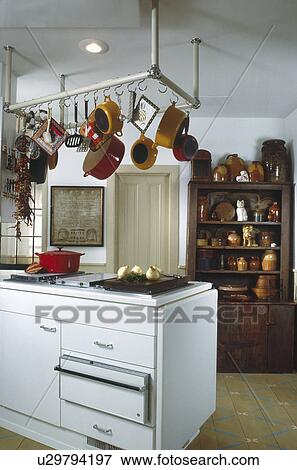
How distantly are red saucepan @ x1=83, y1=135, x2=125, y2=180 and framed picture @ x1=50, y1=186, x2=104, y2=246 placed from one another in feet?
5.30

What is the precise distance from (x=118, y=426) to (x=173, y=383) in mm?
312

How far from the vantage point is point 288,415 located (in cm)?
253

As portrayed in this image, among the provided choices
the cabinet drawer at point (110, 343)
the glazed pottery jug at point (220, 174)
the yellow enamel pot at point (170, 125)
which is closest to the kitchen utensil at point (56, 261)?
the cabinet drawer at point (110, 343)

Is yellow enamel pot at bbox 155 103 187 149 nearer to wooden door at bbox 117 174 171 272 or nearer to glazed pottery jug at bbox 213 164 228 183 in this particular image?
glazed pottery jug at bbox 213 164 228 183

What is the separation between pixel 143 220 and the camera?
393 centimetres

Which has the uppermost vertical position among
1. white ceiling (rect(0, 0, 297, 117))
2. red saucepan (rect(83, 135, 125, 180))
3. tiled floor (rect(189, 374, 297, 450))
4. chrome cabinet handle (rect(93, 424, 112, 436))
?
white ceiling (rect(0, 0, 297, 117))

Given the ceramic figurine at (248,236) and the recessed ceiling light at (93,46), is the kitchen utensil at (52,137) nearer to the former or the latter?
the recessed ceiling light at (93,46)

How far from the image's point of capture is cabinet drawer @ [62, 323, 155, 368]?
1.72 metres

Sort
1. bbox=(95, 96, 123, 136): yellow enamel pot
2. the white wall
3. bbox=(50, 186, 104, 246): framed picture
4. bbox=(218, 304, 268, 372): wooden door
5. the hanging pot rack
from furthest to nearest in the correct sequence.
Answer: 1. bbox=(50, 186, 104, 246): framed picture
2. the white wall
3. bbox=(218, 304, 268, 372): wooden door
4. bbox=(95, 96, 123, 136): yellow enamel pot
5. the hanging pot rack

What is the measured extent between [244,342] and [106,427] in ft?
5.99

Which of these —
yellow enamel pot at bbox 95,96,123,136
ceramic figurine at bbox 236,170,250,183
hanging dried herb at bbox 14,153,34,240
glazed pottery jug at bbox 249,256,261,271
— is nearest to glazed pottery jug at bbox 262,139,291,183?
ceramic figurine at bbox 236,170,250,183

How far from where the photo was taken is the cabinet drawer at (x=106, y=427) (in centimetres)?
174

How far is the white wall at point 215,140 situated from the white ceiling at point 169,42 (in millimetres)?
510

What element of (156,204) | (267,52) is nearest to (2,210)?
(156,204)
